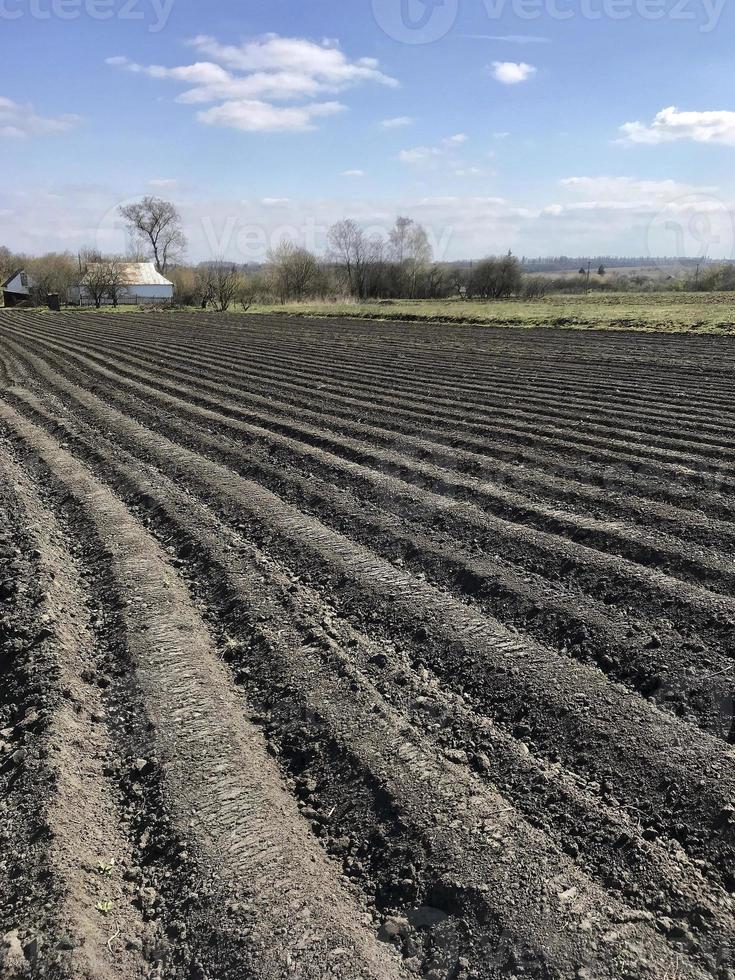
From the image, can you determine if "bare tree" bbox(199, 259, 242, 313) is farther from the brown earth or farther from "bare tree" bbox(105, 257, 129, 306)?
the brown earth

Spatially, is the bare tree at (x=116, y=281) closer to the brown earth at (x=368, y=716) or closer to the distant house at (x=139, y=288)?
the distant house at (x=139, y=288)

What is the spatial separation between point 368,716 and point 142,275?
79.4 meters

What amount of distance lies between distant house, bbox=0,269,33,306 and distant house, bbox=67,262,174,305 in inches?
181

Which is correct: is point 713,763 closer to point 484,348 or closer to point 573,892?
point 573,892

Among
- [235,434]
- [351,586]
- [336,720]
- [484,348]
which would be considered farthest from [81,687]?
[484,348]

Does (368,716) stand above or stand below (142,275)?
below

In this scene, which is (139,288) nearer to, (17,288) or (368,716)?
(17,288)

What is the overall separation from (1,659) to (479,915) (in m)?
3.12

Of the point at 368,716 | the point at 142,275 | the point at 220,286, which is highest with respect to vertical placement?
the point at 142,275

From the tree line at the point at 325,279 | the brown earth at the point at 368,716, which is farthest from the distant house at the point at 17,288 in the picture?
the brown earth at the point at 368,716

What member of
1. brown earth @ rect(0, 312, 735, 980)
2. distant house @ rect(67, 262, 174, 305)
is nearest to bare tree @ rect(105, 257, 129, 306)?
distant house @ rect(67, 262, 174, 305)

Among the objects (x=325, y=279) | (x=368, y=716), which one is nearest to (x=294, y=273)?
(x=325, y=279)

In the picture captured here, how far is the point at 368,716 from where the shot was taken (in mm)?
3502

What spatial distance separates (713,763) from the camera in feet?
10.4
